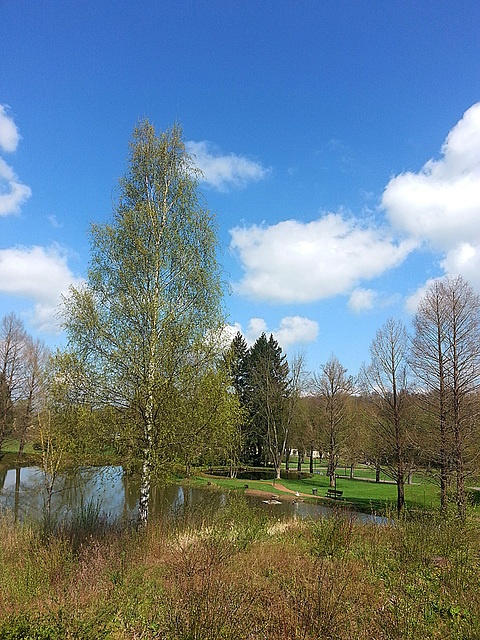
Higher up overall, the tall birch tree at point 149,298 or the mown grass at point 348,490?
the tall birch tree at point 149,298

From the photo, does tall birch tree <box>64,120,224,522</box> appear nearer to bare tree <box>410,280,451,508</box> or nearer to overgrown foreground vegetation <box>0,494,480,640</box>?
overgrown foreground vegetation <box>0,494,480,640</box>

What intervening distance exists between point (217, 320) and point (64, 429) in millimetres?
4197

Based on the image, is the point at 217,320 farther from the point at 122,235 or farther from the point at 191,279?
the point at 122,235

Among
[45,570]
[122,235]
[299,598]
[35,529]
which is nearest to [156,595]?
[299,598]

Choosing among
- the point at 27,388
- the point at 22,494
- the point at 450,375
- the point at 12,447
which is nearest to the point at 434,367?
the point at 450,375

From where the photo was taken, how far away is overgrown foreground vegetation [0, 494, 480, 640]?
3762 mm

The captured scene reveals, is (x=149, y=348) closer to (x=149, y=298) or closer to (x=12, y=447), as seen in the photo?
(x=149, y=298)

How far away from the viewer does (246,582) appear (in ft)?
15.7

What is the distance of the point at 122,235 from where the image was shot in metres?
9.30

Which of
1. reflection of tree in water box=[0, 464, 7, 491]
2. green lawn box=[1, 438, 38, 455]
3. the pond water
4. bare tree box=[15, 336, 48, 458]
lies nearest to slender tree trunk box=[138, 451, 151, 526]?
the pond water

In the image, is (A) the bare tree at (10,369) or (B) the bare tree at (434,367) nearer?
(B) the bare tree at (434,367)

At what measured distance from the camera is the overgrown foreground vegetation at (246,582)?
3.76 metres

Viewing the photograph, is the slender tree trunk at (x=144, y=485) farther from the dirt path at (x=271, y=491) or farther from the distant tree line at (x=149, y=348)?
the dirt path at (x=271, y=491)

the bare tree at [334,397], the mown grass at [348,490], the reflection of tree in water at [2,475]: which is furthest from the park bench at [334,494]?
the reflection of tree in water at [2,475]
